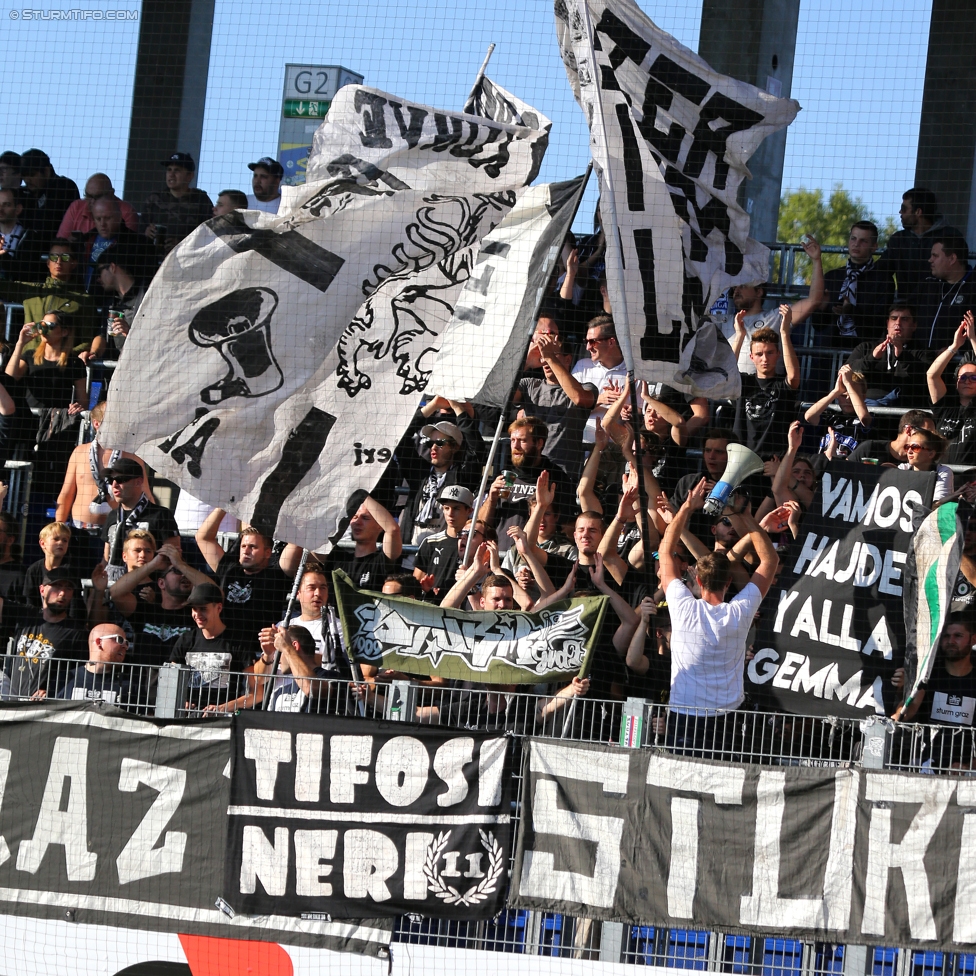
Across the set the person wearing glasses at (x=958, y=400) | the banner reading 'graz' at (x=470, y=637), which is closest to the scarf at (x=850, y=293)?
the person wearing glasses at (x=958, y=400)

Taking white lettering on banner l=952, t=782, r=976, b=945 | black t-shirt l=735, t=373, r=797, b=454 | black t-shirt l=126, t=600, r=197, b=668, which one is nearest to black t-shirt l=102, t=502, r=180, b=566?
black t-shirt l=126, t=600, r=197, b=668

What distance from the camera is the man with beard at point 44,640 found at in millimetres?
7715

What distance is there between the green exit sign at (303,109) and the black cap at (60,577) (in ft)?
21.6

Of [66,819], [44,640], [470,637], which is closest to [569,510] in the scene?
[470,637]

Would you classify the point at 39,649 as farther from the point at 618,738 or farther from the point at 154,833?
the point at 618,738

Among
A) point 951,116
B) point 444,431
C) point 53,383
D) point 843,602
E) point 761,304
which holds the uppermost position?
point 951,116

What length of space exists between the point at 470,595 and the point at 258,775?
1.59m

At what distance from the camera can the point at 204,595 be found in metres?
8.15

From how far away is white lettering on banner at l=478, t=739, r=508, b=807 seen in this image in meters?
6.97

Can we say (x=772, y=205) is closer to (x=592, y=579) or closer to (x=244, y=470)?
(x=592, y=579)

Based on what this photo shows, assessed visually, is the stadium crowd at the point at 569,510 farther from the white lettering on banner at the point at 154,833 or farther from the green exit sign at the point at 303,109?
the green exit sign at the point at 303,109

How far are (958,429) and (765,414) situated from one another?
1.14 meters

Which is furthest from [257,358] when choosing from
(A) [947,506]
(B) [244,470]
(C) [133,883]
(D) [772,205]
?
(D) [772,205]

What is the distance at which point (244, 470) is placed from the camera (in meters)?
7.80
